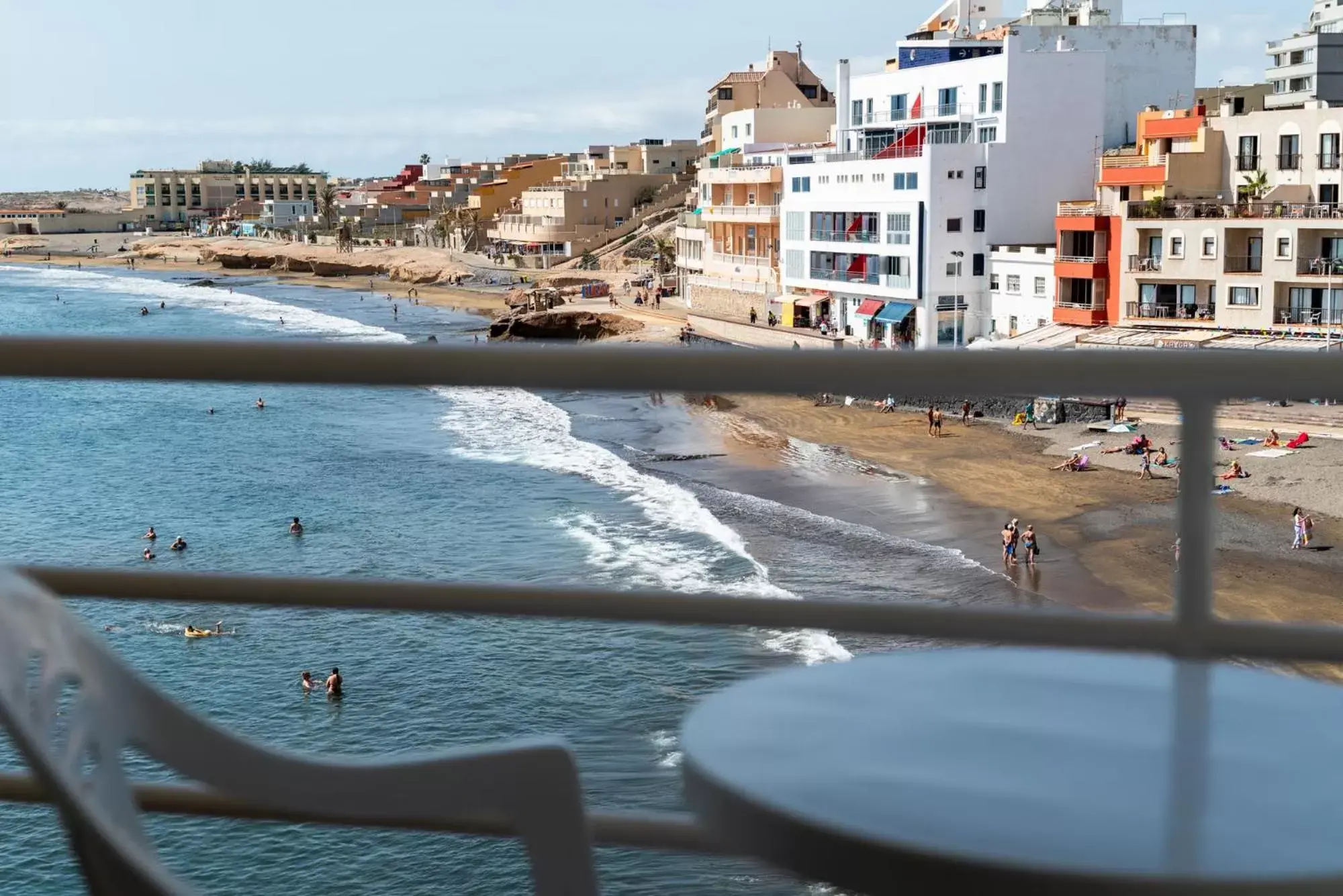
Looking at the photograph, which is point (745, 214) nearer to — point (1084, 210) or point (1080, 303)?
point (1084, 210)

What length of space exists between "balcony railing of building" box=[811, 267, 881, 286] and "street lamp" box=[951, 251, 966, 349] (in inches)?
90.0

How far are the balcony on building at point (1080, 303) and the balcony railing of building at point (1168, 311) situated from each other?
2.60 feet

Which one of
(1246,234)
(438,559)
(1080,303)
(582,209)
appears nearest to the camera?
(438,559)

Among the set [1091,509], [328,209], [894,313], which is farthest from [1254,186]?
[328,209]

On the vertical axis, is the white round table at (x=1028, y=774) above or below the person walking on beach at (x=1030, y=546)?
above

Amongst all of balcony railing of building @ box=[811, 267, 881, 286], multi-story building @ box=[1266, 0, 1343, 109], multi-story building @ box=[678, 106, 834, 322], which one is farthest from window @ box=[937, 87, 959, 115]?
multi-story building @ box=[1266, 0, 1343, 109]

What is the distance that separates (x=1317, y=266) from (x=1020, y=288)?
7.51 metres

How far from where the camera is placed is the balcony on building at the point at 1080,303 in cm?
3291

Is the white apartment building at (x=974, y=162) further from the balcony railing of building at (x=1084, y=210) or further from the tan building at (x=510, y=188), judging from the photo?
the tan building at (x=510, y=188)

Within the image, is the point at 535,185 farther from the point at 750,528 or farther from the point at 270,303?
the point at 750,528

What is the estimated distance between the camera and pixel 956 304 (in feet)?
119

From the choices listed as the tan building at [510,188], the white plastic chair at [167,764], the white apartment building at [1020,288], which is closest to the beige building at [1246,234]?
the white apartment building at [1020,288]

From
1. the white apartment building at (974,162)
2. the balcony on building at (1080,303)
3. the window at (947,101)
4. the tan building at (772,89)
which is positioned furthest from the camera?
the tan building at (772,89)

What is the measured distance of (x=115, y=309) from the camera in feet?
234
